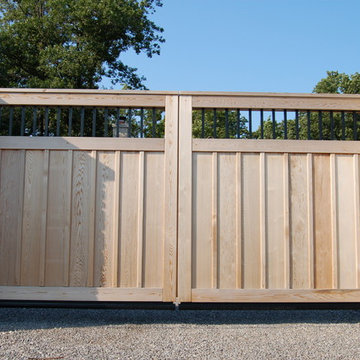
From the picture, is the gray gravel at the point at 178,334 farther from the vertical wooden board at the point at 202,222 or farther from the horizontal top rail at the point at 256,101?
the horizontal top rail at the point at 256,101

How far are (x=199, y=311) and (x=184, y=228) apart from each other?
0.92 metres

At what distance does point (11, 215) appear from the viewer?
10.5 ft

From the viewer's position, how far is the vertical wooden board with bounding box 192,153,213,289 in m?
3.16

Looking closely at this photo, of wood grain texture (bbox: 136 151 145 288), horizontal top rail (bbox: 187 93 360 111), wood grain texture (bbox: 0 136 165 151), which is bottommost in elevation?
wood grain texture (bbox: 136 151 145 288)

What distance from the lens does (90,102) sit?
3291 mm

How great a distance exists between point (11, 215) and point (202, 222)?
5.15ft

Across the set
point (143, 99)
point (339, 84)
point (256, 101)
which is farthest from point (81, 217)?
point (339, 84)

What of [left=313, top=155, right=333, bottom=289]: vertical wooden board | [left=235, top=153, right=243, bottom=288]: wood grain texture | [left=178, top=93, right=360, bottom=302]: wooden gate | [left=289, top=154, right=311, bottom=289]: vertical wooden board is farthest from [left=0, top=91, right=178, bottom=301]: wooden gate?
[left=313, top=155, right=333, bottom=289]: vertical wooden board

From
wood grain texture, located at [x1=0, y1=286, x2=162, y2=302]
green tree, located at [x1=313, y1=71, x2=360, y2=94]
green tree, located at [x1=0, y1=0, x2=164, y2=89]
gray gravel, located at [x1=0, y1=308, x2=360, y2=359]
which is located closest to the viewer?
gray gravel, located at [x1=0, y1=308, x2=360, y2=359]

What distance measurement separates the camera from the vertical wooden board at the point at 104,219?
3154 millimetres

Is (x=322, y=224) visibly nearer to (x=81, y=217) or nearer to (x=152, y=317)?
(x=152, y=317)

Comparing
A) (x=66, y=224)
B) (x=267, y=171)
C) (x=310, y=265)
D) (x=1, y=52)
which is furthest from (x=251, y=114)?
(x=1, y=52)

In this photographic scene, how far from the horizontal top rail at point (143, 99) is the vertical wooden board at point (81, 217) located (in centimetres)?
47

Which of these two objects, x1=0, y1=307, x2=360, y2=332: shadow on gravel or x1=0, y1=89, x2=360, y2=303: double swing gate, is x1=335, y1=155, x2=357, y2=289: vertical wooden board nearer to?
x1=0, y1=89, x2=360, y2=303: double swing gate
